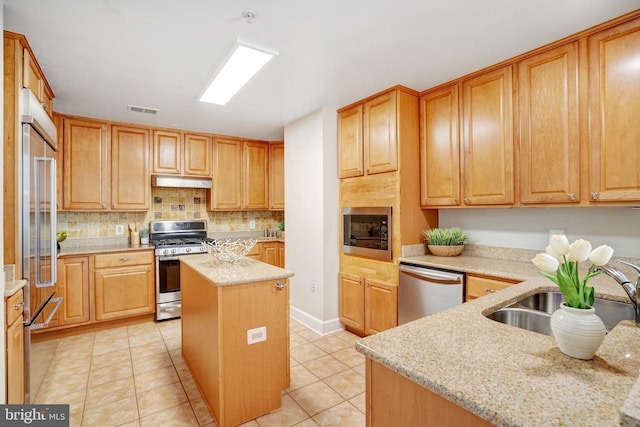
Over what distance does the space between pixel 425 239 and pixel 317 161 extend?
4.46 feet

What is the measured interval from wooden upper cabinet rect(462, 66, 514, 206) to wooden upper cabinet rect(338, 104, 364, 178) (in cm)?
95

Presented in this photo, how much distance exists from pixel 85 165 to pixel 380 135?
3261 millimetres

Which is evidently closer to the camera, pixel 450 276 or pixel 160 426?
pixel 160 426

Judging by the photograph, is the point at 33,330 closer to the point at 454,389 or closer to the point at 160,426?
the point at 160,426

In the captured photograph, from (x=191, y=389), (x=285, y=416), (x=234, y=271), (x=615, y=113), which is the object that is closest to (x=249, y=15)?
(x=234, y=271)

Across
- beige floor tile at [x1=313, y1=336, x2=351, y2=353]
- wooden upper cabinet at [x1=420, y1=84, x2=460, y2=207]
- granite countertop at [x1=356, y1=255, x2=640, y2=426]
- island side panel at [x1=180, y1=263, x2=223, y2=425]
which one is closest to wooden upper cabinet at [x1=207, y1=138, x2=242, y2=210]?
island side panel at [x1=180, y1=263, x2=223, y2=425]

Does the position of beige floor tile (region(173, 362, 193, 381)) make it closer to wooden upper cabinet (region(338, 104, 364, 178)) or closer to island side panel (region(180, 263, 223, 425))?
island side panel (region(180, 263, 223, 425))

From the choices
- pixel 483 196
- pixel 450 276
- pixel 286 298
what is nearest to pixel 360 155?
pixel 483 196

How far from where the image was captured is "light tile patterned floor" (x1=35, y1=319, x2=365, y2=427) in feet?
6.50

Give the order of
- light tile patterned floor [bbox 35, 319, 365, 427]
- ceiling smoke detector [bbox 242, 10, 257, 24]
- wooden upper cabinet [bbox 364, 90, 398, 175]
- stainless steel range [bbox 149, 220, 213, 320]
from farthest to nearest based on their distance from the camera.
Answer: stainless steel range [bbox 149, 220, 213, 320]
wooden upper cabinet [bbox 364, 90, 398, 175]
light tile patterned floor [bbox 35, 319, 365, 427]
ceiling smoke detector [bbox 242, 10, 257, 24]

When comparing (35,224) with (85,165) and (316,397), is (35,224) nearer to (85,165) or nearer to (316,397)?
(85,165)

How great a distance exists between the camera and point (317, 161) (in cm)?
340

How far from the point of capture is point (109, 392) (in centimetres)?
227

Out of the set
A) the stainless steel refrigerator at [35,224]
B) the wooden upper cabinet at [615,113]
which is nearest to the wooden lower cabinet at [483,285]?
the wooden upper cabinet at [615,113]
